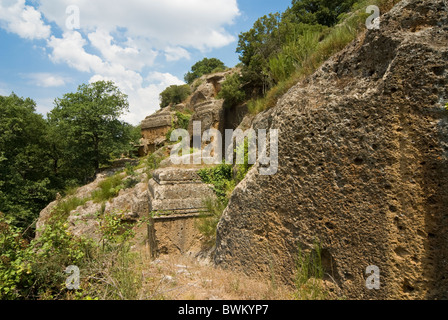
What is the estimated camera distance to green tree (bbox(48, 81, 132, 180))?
17188 mm

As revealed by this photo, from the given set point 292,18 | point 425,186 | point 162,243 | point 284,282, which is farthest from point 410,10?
point 292,18

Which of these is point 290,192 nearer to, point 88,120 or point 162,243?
point 162,243

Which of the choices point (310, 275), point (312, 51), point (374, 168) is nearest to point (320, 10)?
point (312, 51)

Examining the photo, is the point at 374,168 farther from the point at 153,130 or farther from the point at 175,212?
the point at 153,130

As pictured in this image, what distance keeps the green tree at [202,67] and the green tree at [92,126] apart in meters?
29.4

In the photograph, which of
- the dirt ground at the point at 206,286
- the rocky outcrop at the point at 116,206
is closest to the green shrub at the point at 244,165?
the dirt ground at the point at 206,286

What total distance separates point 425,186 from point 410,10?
68.7 inches

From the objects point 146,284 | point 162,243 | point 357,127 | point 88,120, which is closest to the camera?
point 357,127

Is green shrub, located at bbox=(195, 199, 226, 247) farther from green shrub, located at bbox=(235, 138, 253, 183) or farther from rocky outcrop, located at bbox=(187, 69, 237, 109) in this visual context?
rocky outcrop, located at bbox=(187, 69, 237, 109)

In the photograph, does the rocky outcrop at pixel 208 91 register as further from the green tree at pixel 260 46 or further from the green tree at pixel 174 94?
the green tree at pixel 260 46

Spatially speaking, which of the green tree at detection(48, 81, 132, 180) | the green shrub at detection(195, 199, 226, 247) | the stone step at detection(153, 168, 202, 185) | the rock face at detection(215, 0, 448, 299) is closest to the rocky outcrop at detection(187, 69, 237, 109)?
the green tree at detection(48, 81, 132, 180)

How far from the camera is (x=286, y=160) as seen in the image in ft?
9.55

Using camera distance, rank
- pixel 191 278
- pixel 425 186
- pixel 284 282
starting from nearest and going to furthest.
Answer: pixel 425 186 < pixel 284 282 < pixel 191 278

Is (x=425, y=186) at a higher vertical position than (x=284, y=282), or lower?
higher
